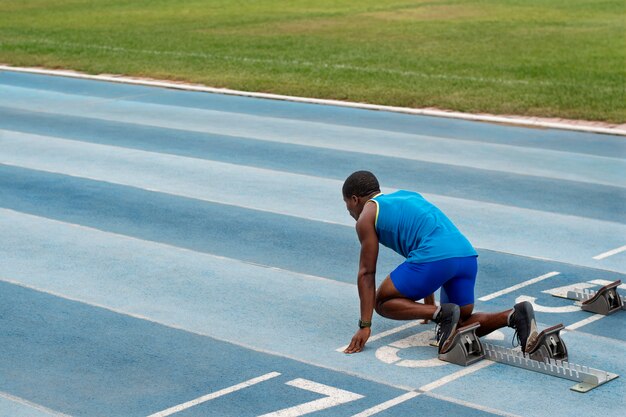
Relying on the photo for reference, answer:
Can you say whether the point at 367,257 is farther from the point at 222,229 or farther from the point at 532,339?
the point at 222,229

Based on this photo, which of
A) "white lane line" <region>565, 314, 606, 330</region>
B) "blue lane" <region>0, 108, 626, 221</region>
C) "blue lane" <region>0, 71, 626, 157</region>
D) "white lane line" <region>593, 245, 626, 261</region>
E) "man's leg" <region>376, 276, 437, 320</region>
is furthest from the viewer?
"blue lane" <region>0, 71, 626, 157</region>

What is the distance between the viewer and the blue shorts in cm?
783

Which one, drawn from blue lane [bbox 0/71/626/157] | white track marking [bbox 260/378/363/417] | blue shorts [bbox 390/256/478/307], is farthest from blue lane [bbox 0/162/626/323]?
blue lane [bbox 0/71/626/157]

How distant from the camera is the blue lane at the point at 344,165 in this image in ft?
42.2

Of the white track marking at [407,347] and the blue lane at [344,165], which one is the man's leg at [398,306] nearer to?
the white track marking at [407,347]

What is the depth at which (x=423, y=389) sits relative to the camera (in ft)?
24.3

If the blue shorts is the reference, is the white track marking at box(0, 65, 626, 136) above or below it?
below

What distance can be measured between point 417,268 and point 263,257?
2.91 metres

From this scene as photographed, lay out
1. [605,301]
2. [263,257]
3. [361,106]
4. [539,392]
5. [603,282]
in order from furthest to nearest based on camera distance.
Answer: [361,106] < [263,257] < [603,282] < [605,301] < [539,392]

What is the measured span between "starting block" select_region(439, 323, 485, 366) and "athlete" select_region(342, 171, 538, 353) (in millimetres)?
47

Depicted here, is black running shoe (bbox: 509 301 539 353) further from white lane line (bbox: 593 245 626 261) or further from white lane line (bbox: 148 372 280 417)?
white lane line (bbox: 593 245 626 261)

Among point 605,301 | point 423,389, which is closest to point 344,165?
point 605,301

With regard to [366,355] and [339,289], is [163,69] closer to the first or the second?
[339,289]

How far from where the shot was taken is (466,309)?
8.06m
